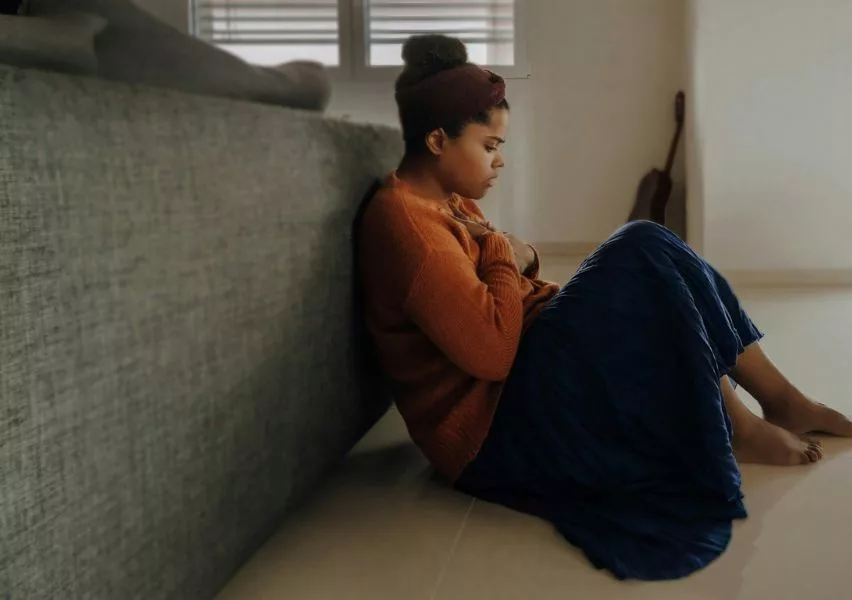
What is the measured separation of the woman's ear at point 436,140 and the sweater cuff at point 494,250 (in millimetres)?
161

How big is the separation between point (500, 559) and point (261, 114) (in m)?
0.66

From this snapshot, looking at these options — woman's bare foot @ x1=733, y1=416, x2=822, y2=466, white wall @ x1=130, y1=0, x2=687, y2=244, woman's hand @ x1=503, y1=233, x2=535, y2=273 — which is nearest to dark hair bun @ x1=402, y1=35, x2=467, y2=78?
woman's hand @ x1=503, y1=233, x2=535, y2=273

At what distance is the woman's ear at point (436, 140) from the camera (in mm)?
1383

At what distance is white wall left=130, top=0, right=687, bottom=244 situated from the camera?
14.0 feet

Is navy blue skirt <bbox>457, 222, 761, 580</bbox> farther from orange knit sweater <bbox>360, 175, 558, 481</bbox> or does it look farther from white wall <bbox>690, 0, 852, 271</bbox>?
white wall <bbox>690, 0, 852, 271</bbox>

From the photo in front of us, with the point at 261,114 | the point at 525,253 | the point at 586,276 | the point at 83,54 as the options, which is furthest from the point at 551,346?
the point at 83,54

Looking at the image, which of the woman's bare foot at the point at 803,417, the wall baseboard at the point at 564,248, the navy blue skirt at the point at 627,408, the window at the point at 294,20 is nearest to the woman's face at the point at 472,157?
the navy blue skirt at the point at 627,408

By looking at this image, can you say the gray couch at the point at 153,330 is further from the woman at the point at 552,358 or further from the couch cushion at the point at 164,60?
the woman at the point at 552,358

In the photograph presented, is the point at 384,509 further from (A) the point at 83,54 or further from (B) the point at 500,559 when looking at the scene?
(A) the point at 83,54

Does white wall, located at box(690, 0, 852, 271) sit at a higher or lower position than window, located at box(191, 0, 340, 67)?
lower

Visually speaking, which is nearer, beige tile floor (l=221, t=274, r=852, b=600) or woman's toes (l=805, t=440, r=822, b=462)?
beige tile floor (l=221, t=274, r=852, b=600)

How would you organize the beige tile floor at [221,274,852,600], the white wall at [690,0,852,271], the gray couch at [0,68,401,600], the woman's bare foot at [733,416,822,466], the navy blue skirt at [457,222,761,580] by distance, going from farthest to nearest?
the white wall at [690,0,852,271] → the woman's bare foot at [733,416,822,466] → the navy blue skirt at [457,222,761,580] → the beige tile floor at [221,274,852,600] → the gray couch at [0,68,401,600]

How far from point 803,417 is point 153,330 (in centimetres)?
118

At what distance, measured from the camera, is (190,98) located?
921 millimetres
